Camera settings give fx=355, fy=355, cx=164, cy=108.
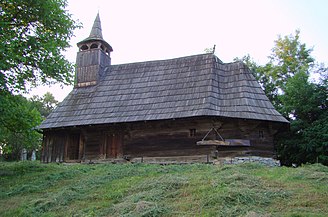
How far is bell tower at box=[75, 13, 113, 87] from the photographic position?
65.8ft

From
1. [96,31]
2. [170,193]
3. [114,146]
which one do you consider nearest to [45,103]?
[96,31]

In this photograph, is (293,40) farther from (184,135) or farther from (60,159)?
(60,159)

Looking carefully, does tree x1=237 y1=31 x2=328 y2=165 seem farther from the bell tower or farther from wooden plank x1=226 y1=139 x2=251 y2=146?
the bell tower

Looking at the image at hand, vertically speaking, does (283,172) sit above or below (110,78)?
below

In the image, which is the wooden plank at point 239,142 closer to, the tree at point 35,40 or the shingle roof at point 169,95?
the shingle roof at point 169,95

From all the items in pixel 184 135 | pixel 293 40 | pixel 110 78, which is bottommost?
pixel 184 135

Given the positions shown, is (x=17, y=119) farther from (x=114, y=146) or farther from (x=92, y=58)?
(x=92, y=58)

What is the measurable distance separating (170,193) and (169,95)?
8287 millimetres

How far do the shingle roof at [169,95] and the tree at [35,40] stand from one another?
4362 millimetres

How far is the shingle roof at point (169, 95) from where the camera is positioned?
15.3m

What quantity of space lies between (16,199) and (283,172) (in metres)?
8.05

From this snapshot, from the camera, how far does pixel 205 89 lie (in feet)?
53.2

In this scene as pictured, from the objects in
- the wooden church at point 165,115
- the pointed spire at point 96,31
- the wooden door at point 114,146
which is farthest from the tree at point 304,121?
the pointed spire at point 96,31

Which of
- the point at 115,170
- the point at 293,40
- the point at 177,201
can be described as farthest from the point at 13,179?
the point at 293,40
